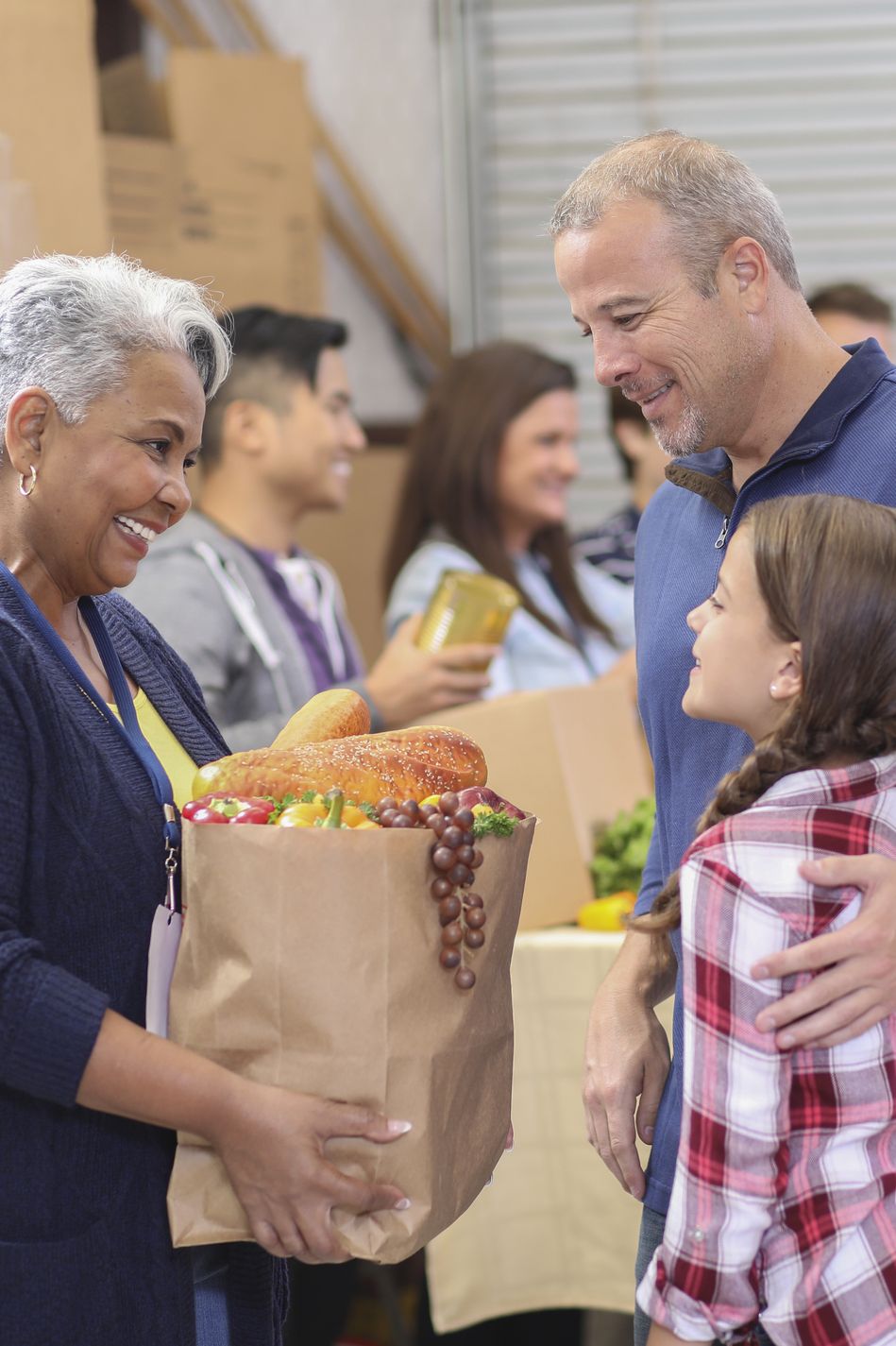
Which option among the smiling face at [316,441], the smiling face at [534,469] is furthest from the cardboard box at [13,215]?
the smiling face at [534,469]

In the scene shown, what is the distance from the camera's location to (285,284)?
3676mm

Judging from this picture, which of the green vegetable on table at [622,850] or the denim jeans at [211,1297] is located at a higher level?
the denim jeans at [211,1297]

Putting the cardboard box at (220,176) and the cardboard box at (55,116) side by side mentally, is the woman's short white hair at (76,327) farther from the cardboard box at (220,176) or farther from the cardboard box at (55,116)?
the cardboard box at (220,176)

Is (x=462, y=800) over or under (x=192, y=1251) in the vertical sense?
over

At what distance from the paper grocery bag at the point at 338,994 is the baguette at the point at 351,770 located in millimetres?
82

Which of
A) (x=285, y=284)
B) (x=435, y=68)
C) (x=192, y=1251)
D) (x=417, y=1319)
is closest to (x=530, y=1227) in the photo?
(x=417, y=1319)

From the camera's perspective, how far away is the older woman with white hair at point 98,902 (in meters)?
1.27

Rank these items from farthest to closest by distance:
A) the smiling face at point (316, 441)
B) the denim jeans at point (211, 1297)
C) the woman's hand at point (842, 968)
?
1. the smiling face at point (316, 441)
2. the denim jeans at point (211, 1297)
3. the woman's hand at point (842, 968)

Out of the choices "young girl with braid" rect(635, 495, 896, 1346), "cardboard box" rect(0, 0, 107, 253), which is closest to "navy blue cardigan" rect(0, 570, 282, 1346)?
"young girl with braid" rect(635, 495, 896, 1346)

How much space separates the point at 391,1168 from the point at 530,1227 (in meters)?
1.50

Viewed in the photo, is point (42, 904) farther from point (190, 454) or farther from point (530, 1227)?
point (530, 1227)

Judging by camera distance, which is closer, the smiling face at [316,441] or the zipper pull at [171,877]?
the zipper pull at [171,877]

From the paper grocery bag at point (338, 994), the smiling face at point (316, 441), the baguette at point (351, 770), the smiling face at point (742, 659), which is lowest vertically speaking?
the smiling face at point (316, 441)

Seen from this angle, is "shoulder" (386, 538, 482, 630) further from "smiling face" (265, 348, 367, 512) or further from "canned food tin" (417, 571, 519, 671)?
"canned food tin" (417, 571, 519, 671)
